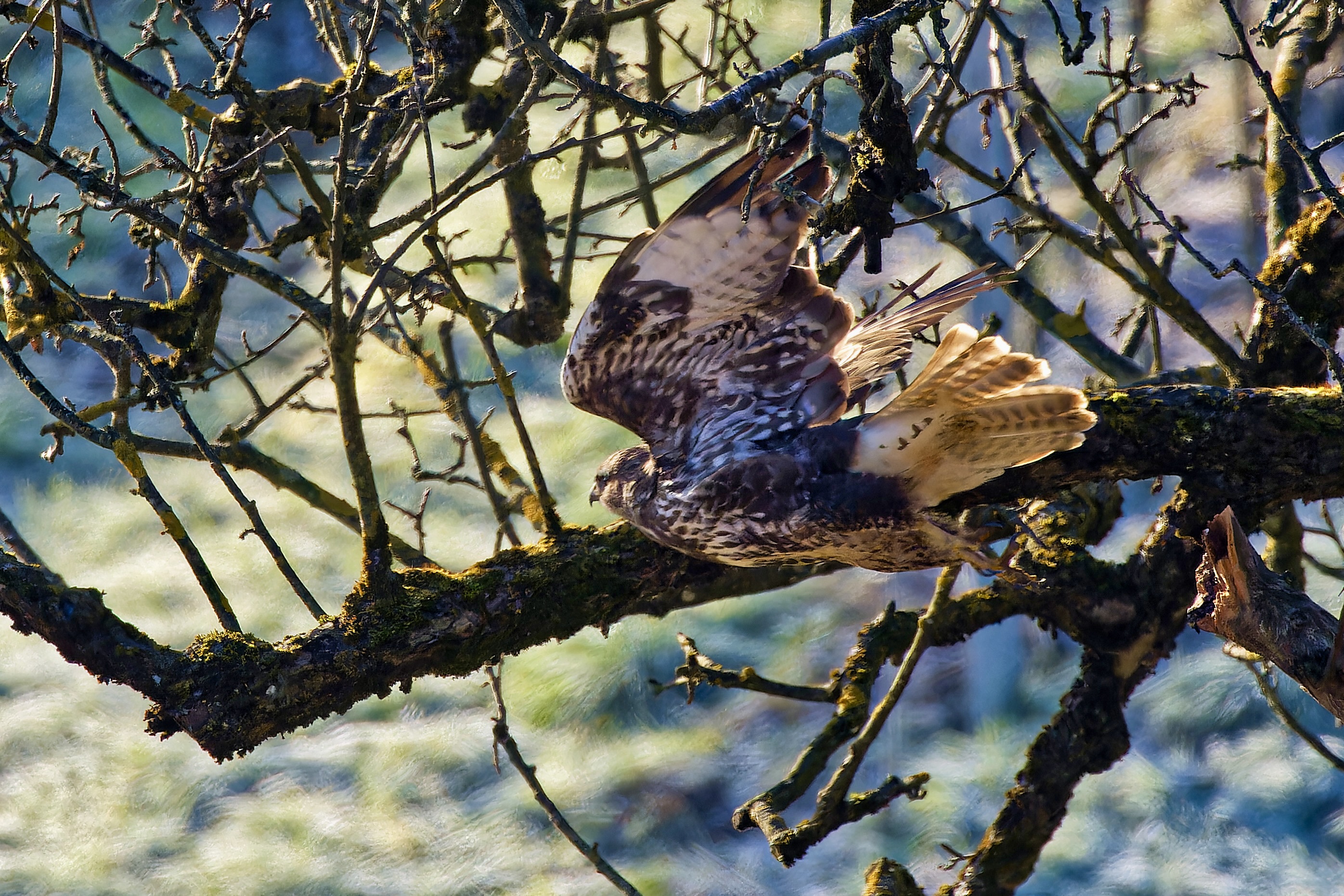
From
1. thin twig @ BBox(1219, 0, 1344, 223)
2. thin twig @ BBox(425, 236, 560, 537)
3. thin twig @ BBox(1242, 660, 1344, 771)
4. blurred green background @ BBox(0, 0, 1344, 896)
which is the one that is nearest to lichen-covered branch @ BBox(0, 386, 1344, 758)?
thin twig @ BBox(425, 236, 560, 537)

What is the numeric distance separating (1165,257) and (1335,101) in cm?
331

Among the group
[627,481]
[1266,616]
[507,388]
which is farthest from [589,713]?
[1266,616]

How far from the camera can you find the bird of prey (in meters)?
2.29

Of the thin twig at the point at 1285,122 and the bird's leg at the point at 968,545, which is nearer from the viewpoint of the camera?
the thin twig at the point at 1285,122

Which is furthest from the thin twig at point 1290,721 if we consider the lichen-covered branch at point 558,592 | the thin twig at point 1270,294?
the thin twig at point 1270,294

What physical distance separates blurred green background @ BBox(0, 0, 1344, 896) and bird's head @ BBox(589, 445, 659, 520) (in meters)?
2.52

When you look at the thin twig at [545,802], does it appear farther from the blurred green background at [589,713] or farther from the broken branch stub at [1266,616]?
the blurred green background at [589,713]

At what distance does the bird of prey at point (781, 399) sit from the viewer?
2285 millimetres

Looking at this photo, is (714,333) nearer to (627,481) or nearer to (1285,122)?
(627,481)

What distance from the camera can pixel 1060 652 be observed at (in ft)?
19.2

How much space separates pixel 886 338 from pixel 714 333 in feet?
1.38

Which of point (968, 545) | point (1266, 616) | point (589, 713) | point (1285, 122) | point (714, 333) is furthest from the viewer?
point (589, 713)

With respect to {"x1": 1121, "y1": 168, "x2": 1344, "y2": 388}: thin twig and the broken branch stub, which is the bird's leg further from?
{"x1": 1121, "y1": 168, "x2": 1344, "y2": 388}: thin twig

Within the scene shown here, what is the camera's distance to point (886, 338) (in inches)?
107
